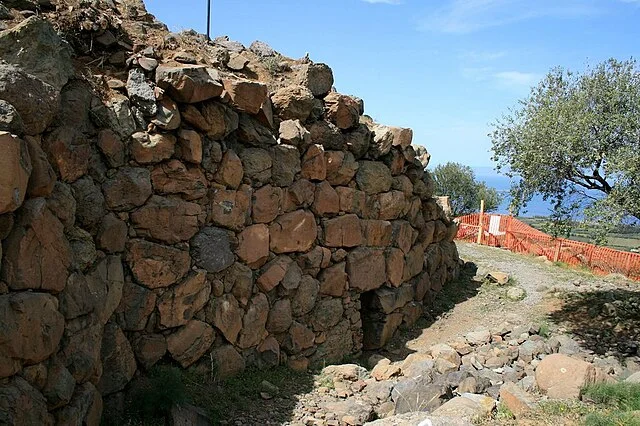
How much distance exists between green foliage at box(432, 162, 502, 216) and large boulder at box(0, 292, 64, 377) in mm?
31240

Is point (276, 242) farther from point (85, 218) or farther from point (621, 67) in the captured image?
point (621, 67)

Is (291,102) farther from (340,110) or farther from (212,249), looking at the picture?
(212,249)

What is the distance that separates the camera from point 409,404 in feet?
22.3

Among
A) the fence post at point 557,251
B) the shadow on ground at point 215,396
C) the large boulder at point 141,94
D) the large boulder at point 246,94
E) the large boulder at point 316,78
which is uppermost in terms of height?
the large boulder at point 316,78

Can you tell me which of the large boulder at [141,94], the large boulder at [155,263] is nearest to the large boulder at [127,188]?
the large boulder at [155,263]

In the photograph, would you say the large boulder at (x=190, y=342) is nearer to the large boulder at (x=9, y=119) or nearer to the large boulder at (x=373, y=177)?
the large boulder at (x=9, y=119)

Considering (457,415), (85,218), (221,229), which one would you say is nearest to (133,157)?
(85,218)

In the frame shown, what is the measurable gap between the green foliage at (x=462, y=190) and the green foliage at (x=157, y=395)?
97.5ft

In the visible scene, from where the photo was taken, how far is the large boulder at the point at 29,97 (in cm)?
457

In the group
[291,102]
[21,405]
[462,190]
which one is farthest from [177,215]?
[462,190]

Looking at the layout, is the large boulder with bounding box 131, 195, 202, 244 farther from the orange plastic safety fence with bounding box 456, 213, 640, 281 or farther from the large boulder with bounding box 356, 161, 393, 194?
the orange plastic safety fence with bounding box 456, 213, 640, 281

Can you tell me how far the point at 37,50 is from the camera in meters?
5.25

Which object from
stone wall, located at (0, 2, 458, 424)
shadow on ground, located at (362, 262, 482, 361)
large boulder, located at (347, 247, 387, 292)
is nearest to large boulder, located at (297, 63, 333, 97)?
stone wall, located at (0, 2, 458, 424)

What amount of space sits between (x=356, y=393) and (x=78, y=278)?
415cm
